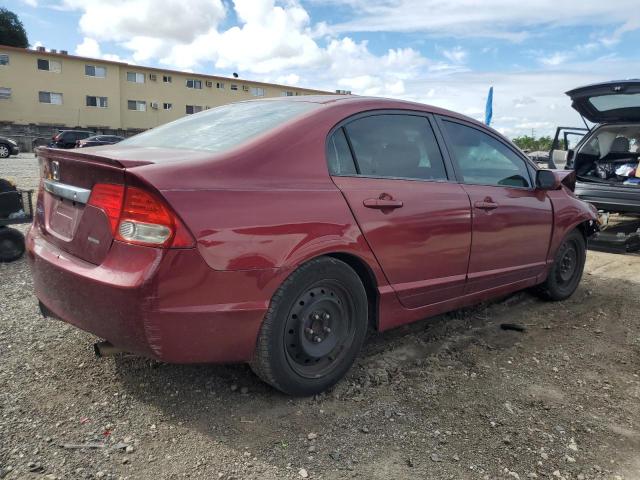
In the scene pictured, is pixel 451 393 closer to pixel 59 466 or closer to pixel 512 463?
pixel 512 463

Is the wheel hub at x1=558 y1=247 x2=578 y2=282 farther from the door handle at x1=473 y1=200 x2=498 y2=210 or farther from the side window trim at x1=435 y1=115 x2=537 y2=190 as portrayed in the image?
the door handle at x1=473 y1=200 x2=498 y2=210

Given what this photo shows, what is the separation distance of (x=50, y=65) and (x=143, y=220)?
45297 mm

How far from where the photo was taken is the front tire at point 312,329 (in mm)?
2486

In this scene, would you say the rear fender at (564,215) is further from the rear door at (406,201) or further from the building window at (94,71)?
the building window at (94,71)

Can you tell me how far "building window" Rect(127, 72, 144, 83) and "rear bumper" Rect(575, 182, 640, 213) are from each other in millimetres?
44000

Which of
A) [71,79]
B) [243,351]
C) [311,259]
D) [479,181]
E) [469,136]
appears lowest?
[243,351]

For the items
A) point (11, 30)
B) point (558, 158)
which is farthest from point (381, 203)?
point (11, 30)

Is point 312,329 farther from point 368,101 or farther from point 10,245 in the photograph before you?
point 10,245

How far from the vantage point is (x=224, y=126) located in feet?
9.76

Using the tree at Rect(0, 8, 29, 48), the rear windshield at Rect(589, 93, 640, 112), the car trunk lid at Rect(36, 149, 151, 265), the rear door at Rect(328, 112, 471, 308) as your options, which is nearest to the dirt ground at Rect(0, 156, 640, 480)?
the rear door at Rect(328, 112, 471, 308)

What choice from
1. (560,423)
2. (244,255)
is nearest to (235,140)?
(244,255)

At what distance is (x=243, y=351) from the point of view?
95.7 inches

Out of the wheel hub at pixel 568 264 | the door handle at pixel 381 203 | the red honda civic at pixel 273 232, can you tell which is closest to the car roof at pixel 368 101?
the red honda civic at pixel 273 232

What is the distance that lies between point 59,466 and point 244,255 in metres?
1.19
